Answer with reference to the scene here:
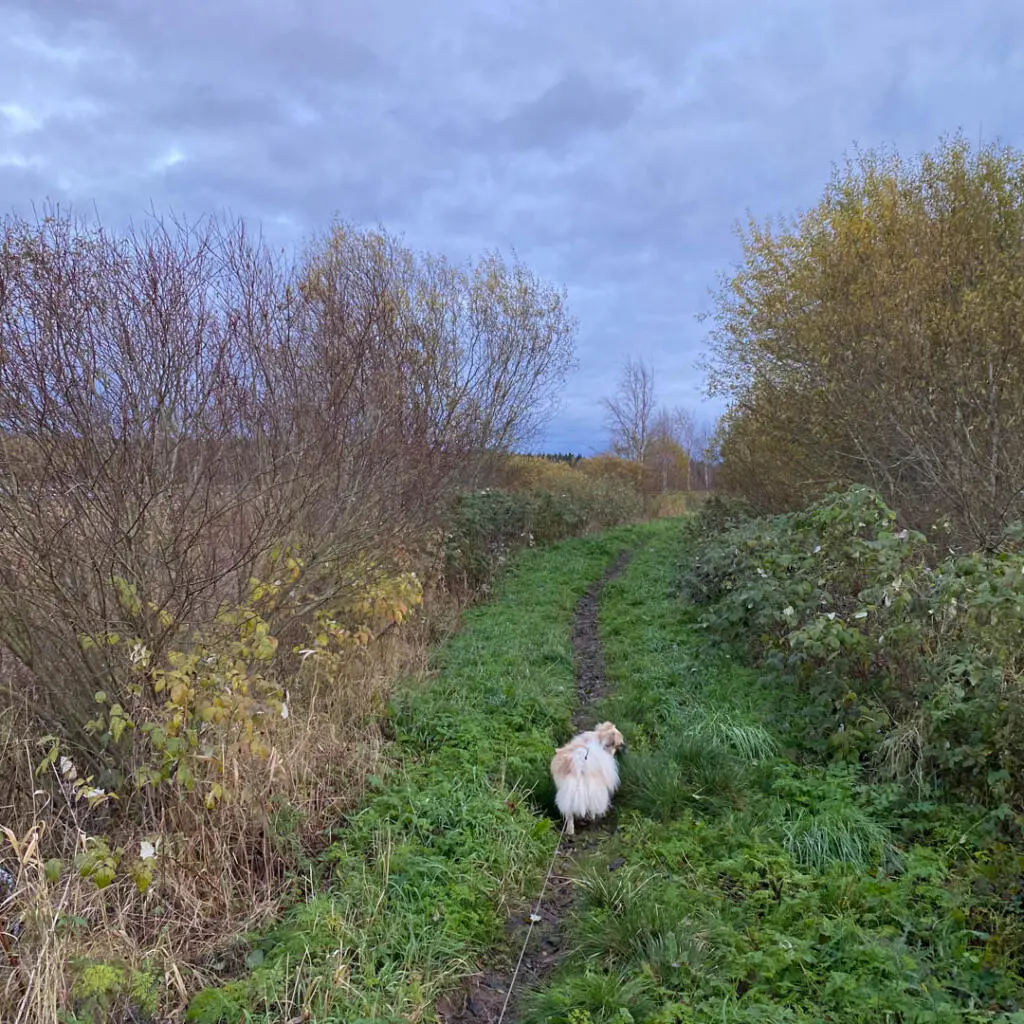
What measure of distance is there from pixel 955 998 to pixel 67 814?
4289 mm

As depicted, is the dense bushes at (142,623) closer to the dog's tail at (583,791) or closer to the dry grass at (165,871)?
the dry grass at (165,871)

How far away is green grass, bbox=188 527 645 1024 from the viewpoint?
275 cm

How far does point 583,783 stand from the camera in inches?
167

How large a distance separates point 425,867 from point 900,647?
3.44 meters

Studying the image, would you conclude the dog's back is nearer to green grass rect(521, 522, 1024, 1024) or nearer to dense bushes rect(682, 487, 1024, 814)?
green grass rect(521, 522, 1024, 1024)

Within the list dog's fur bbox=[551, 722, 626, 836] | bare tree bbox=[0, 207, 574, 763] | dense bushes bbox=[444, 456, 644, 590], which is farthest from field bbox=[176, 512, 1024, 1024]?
dense bushes bbox=[444, 456, 644, 590]

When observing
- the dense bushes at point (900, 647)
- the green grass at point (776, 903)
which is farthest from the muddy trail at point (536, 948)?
the dense bushes at point (900, 647)

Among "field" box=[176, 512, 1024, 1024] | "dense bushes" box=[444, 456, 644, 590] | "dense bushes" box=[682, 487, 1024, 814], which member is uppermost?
"dense bushes" box=[444, 456, 644, 590]

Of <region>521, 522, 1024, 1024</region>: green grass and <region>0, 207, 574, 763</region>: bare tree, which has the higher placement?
<region>0, 207, 574, 763</region>: bare tree

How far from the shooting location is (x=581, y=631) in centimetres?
934

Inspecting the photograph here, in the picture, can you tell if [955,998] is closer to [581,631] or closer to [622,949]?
[622,949]

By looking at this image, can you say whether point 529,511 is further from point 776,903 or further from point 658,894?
point 776,903

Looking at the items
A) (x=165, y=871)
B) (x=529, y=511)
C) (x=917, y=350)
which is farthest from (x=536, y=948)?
(x=529, y=511)

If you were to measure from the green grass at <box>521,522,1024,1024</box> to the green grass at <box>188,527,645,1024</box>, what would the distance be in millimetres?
479
